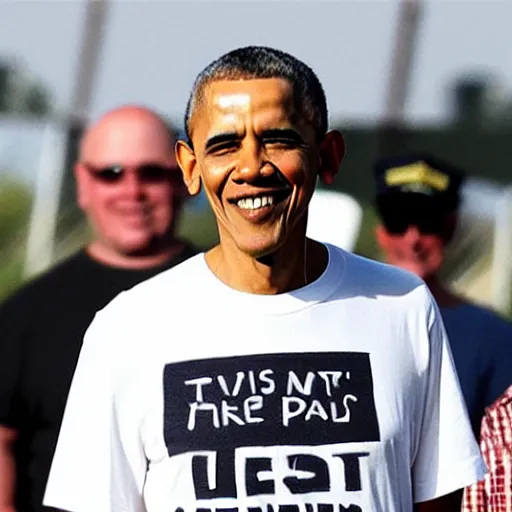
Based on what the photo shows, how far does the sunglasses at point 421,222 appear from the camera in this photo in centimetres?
645

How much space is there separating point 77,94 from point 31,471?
9949 millimetres

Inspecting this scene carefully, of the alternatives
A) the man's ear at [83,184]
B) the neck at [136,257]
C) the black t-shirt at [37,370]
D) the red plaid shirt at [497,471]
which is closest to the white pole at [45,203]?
the man's ear at [83,184]

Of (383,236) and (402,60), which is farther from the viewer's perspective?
(402,60)

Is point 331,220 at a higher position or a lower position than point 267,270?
higher

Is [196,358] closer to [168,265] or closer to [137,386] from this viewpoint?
[137,386]

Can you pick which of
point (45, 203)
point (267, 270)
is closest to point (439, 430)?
point (267, 270)

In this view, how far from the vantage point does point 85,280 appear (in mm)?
5992

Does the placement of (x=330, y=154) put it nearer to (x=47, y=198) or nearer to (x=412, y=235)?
(x=412, y=235)

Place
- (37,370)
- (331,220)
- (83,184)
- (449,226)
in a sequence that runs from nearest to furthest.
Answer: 1. (37,370)
2. (449,226)
3. (83,184)
4. (331,220)

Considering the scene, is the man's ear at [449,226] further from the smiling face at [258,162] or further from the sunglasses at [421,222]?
the smiling face at [258,162]

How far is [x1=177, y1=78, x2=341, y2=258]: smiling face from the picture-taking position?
140 inches

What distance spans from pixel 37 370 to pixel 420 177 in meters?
1.61

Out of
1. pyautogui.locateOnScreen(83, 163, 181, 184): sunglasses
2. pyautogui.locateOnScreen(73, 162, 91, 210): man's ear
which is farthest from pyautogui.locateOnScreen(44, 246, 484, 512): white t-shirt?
pyautogui.locateOnScreen(73, 162, 91, 210): man's ear

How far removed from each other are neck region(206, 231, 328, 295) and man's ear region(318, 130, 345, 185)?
136 millimetres
